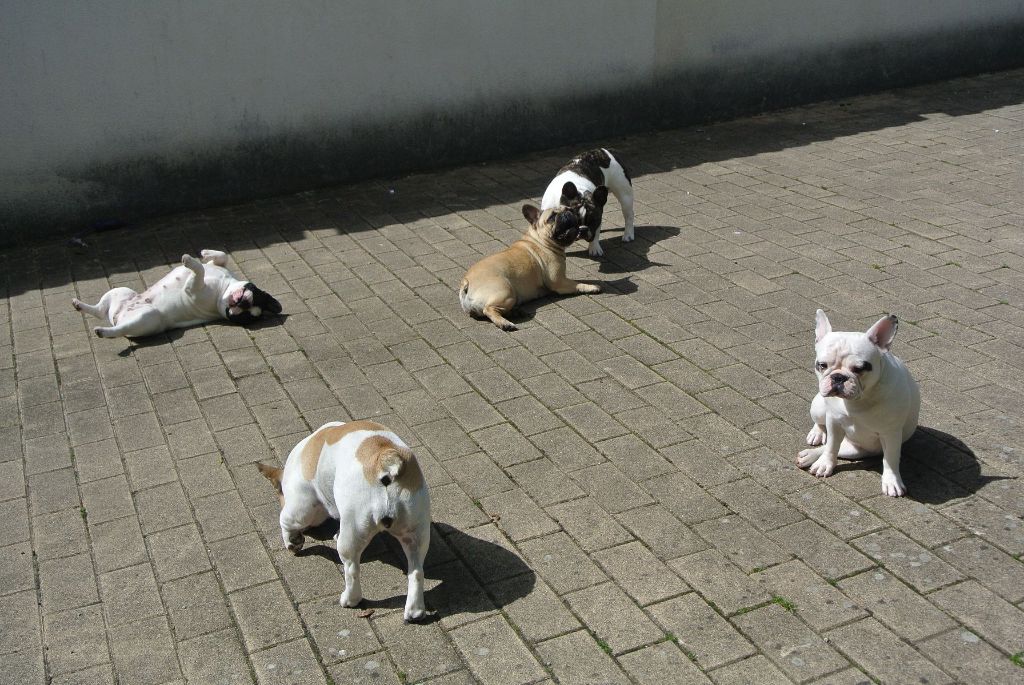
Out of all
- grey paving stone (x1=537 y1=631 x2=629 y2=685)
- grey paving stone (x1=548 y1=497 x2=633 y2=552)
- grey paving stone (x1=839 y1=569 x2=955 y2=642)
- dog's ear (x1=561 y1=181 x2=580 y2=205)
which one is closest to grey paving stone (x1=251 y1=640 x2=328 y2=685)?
grey paving stone (x1=537 y1=631 x2=629 y2=685)

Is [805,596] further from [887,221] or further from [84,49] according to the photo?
[84,49]

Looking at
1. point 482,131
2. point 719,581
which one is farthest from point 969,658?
point 482,131

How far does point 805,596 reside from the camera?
16.4ft

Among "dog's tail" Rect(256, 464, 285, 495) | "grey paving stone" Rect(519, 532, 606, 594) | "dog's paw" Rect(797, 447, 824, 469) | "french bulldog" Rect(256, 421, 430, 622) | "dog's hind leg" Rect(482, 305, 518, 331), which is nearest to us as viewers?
"french bulldog" Rect(256, 421, 430, 622)

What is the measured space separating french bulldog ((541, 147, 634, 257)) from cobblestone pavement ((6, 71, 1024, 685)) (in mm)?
331

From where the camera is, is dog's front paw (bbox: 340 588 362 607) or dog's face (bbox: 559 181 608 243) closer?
dog's front paw (bbox: 340 588 362 607)

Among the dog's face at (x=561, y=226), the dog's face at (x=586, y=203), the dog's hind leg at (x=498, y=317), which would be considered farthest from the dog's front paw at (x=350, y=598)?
the dog's face at (x=586, y=203)

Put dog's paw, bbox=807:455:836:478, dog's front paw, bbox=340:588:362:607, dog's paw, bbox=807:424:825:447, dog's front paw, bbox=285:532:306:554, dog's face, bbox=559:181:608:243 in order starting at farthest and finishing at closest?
dog's face, bbox=559:181:608:243 → dog's paw, bbox=807:424:825:447 → dog's paw, bbox=807:455:836:478 → dog's front paw, bbox=285:532:306:554 → dog's front paw, bbox=340:588:362:607

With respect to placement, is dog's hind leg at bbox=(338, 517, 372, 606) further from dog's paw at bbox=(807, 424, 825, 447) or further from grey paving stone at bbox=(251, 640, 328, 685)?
dog's paw at bbox=(807, 424, 825, 447)

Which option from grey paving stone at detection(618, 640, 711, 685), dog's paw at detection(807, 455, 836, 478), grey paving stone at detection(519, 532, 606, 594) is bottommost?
grey paving stone at detection(618, 640, 711, 685)

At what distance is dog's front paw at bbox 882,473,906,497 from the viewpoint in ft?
18.7

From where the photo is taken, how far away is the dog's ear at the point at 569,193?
28.7 feet

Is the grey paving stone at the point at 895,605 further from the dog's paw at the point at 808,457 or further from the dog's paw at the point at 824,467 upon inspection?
the dog's paw at the point at 808,457

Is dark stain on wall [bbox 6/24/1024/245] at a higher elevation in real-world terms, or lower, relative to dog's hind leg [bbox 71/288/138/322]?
higher
